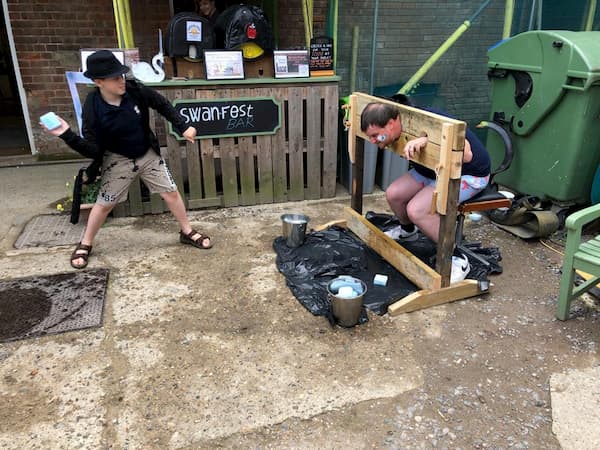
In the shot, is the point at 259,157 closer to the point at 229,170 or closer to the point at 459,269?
the point at 229,170

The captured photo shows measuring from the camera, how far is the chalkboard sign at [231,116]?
177 inches

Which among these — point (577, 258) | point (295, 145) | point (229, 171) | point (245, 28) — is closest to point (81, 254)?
point (229, 171)

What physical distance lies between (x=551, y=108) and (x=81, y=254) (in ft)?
13.1

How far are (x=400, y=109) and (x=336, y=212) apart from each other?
1780mm

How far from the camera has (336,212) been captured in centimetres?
491

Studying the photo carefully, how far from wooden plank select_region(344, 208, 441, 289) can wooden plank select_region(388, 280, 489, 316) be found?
2.7 inches

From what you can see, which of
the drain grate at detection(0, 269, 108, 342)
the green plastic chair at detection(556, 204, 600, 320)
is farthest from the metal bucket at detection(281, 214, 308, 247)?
the green plastic chair at detection(556, 204, 600, 320)

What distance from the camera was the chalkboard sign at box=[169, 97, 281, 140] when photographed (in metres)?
4.51

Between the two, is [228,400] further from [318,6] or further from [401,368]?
[318,6]

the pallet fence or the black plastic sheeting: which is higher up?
the pallet fence

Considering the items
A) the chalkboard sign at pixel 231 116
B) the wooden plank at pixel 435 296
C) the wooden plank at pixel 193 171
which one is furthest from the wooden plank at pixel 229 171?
the wooden plank at pixel 435 296

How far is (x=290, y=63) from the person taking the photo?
472 centimetres

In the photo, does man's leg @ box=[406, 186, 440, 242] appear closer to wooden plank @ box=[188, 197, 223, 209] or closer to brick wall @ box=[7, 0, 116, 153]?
wooden plank @ box=[188, 197, 223, 209]

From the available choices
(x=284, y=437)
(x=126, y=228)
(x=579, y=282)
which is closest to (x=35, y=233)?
(x=126, y=228)
